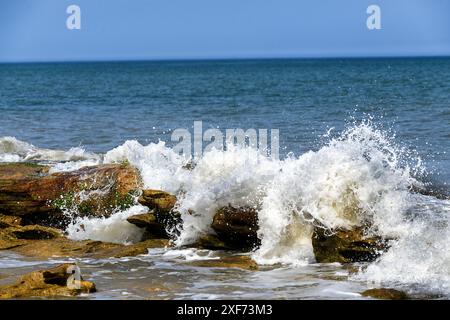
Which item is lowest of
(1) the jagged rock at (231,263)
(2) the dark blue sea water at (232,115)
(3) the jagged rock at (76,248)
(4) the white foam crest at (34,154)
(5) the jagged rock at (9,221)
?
(3) the jagged rock at (76,248)

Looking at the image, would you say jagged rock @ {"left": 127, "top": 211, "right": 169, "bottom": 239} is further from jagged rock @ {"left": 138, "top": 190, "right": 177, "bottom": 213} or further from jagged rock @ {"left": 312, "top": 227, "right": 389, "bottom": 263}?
jagged rock @ {"left": 312, "top": 227, "right": 389, "bottom": 263}

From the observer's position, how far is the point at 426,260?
26.0ft

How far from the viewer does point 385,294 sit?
23.6 ft

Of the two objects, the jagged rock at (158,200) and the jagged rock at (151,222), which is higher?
the jagged rock at (158,200)

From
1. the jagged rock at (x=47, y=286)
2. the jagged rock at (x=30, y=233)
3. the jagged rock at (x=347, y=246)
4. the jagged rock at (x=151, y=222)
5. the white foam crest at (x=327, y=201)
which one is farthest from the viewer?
the jagged rock at (x=30, y=233)

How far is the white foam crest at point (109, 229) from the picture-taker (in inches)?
415

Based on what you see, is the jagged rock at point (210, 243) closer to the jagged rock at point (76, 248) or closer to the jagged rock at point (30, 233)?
the jagged rock at point (76, 248)

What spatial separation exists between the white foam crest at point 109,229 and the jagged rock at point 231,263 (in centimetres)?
170

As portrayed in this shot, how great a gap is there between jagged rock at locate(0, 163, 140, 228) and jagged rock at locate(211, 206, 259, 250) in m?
1.99

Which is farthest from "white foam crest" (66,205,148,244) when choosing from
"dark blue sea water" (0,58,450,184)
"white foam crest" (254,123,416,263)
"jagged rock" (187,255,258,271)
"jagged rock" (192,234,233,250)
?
"dark blue sea water" (0,58,450,184)

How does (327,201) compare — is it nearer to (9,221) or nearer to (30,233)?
(30,233)

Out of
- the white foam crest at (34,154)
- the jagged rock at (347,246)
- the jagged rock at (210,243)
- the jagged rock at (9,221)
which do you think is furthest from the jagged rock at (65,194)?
the white foam crest at (34,154)

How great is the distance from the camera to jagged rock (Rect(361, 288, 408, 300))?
7.14 metres
